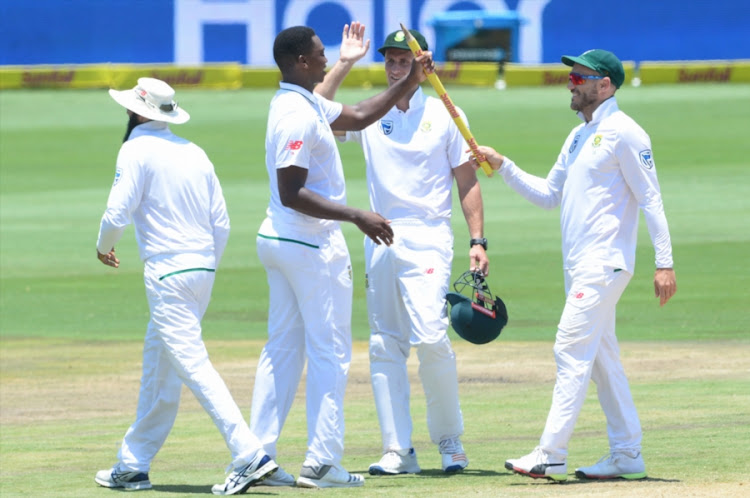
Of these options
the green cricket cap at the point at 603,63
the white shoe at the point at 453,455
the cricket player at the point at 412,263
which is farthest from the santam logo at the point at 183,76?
the green cricket cap at the point at 603,63

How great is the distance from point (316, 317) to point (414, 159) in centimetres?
122

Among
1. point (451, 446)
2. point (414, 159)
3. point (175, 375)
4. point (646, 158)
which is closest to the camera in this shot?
point (646, 158)

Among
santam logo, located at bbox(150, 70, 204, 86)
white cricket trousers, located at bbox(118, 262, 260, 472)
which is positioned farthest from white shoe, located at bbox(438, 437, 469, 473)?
santam logo, located at bbox(150, 70, 204, 86)

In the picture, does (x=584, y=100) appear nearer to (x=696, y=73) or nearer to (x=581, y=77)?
(x=581, y=77)

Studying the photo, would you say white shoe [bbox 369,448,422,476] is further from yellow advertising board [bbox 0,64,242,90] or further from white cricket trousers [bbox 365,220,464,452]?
yellow advertising board [bbox 0,64,242,90]

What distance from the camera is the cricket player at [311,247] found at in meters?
7.07

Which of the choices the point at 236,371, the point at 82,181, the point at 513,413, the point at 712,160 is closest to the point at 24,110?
the point at 82,181

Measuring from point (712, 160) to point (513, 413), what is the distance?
60.2 ft

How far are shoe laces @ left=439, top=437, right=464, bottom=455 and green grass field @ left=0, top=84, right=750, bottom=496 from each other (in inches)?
6.3

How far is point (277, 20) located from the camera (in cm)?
5156

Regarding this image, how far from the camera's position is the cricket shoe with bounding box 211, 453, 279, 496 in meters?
6.84

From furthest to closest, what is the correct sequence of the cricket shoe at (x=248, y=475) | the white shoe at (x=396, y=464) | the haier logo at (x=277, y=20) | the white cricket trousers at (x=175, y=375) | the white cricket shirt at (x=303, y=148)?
the haier logo at (x=277, y=20) → the white shoe at (x=396, y=464) → the white cricket shirt at (x=303, y=148) → the white cricket trousers at (x=175, y=375) → the cricket shoe at (x=248, y=475)

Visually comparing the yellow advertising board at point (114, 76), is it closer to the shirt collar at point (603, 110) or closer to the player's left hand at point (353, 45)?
the player's left hand at point (353, 45)

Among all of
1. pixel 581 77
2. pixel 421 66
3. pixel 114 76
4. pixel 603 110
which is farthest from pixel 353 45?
pixel 114 76
